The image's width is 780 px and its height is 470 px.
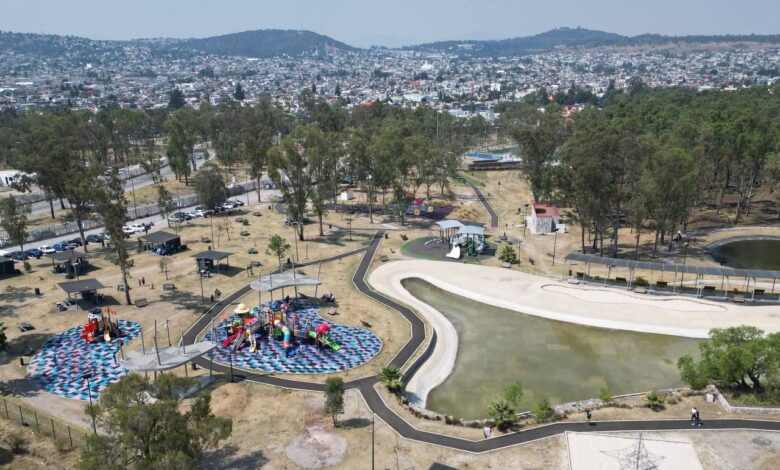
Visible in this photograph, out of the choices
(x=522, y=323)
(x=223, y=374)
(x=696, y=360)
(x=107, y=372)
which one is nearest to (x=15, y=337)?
(x=107, y=372)

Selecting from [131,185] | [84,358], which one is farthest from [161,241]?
[131,185]

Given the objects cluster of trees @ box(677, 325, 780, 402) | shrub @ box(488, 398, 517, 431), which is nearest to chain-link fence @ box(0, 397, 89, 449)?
Result: shrub @ box(488, 398, 517, 431)

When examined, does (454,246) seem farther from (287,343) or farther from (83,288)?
(83,288)

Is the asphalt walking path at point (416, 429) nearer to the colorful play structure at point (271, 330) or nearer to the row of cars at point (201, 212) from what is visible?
the colorful play structure at point (271, 330)

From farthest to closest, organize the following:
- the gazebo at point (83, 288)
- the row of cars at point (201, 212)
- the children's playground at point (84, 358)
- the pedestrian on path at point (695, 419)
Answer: the row of cars at point (201, 212) < the gazebo at point (83, 288) < the children's playground at point (84, 358) < the pedestrian on path at point (695, 419)

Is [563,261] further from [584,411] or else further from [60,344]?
[60,344]

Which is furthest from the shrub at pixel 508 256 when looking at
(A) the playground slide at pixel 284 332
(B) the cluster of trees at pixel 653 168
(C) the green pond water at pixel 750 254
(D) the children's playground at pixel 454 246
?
(A) the playground slide at pixel 284 332

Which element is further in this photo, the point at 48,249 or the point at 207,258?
the point at 48,249

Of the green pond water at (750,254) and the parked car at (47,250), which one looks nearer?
the parked car at (47,250)
